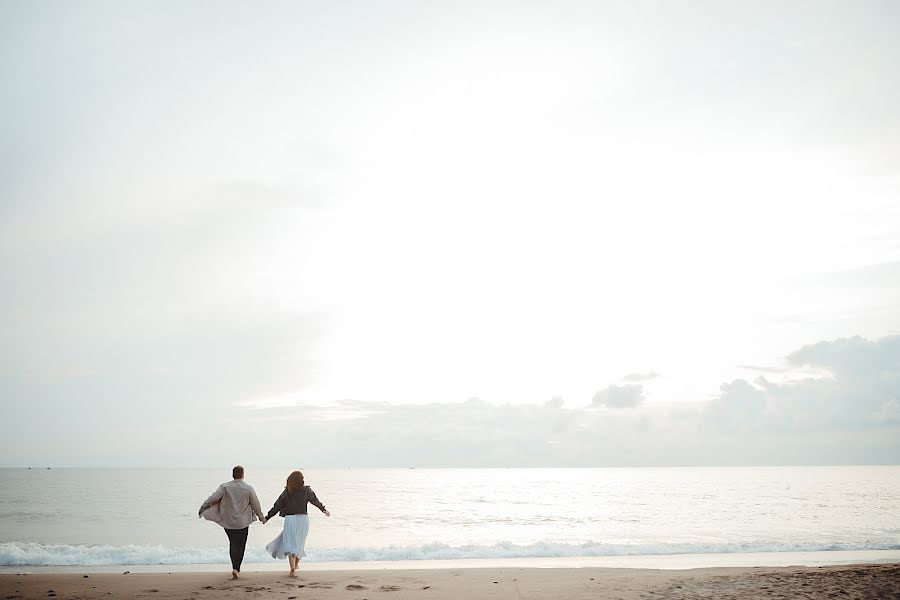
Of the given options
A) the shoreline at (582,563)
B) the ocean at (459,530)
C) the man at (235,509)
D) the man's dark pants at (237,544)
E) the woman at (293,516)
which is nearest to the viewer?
the man at (235,509)

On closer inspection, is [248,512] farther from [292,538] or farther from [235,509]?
[292,538]

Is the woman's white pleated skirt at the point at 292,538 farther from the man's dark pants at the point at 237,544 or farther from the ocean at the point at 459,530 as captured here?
the ocean at the point at 459,530

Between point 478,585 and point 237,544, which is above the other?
point 237,544

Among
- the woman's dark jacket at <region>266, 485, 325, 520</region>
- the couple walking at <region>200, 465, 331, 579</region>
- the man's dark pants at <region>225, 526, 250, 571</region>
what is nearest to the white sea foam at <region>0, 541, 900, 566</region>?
the man's dark pants at <region>225, 526, 250, 571</region>

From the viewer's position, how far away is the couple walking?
453 inches

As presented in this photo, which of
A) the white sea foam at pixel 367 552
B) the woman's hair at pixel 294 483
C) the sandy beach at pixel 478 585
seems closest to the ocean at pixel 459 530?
the white sea foam at pixel 367 552

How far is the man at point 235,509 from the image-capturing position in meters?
11.5

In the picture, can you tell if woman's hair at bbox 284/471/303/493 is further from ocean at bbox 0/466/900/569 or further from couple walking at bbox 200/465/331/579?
ocean at bbox 0/466/900/569

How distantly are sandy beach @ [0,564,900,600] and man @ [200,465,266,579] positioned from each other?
834mm

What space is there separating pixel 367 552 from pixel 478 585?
8.55m

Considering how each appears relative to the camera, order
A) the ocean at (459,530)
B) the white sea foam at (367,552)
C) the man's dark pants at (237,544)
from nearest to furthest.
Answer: the man's dark pants at (237,544), the white sea foam at (367,552), the ocean at (459,530)

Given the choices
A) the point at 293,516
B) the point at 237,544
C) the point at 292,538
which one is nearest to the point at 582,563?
the point at 292,538

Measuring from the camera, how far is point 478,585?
1162 centimetres

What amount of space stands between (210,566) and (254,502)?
698 centimetres
